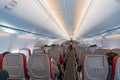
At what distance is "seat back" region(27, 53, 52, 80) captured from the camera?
4.81 m

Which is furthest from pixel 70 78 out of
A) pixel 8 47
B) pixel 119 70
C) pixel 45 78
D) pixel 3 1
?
pixel 3 1

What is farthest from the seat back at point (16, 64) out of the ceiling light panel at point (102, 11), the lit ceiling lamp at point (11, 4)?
the ceiling light panel at point (102, 11)

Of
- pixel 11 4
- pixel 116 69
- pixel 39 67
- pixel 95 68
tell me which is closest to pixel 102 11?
pixel 95 68

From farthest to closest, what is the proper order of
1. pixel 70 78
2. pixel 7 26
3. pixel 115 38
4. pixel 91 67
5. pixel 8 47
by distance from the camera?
pixel 115 38, pixel 70 78, pixel 8 47, pixel 7 26, pixel 91 67

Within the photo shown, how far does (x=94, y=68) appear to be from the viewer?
188 inches

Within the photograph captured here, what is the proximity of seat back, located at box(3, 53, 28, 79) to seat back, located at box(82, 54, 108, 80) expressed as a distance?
1.51 m

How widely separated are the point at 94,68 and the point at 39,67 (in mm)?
1372

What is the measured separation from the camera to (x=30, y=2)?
5195 mm

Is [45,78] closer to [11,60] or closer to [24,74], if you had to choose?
[24,74]

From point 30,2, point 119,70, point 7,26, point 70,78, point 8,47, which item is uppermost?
point 30,2

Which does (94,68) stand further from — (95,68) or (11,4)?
(11,4)

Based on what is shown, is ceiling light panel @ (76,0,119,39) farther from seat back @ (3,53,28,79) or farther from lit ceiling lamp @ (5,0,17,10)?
seat back @ (3,53,28,79)

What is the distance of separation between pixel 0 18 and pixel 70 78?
4136 millimetres

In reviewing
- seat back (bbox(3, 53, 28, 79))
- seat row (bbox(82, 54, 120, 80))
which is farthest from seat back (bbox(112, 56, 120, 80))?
seat back (bbox(3, 53, 28, 79))
